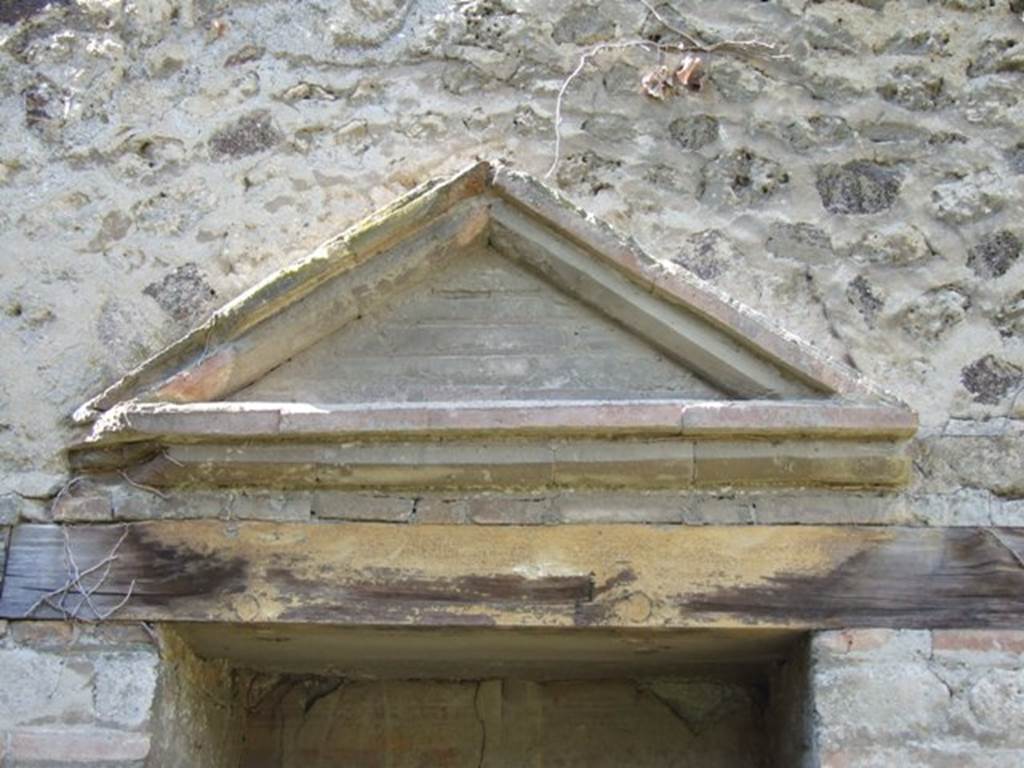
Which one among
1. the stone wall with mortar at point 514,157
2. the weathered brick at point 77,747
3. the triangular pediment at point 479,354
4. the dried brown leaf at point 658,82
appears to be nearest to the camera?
the weathered brick at point 77,747

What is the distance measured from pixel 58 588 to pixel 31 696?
251 mm

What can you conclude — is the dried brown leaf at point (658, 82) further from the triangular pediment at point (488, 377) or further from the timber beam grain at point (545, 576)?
the timber beam grain at point (545, 576)

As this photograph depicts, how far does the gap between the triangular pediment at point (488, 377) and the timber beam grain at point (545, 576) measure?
5.2 inches

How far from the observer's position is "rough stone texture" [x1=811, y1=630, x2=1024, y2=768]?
9.87 ft

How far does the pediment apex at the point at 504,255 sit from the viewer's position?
3273mm

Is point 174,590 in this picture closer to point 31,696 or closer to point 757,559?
point 31,696

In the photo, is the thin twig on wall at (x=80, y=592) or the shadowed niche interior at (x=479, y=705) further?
the shadowed niche interior at (x=479, y=705)

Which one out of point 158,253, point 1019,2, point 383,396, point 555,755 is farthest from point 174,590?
point 1019,2

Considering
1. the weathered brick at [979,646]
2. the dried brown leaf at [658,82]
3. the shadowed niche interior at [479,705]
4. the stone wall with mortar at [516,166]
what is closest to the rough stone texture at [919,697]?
the weathered brick at [979,646]

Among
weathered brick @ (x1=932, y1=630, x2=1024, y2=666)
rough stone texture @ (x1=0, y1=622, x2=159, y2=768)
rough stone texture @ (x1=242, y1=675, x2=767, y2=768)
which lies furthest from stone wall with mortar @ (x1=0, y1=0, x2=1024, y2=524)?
rough stone texture @ (x1=242, y1=675, x2=767, y2=768)

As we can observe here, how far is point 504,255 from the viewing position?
3.56 m

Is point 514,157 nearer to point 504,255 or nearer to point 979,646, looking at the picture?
point 504,255

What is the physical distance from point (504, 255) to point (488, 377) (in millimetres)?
347

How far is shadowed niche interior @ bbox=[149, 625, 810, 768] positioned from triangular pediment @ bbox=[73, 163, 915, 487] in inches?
20.6
